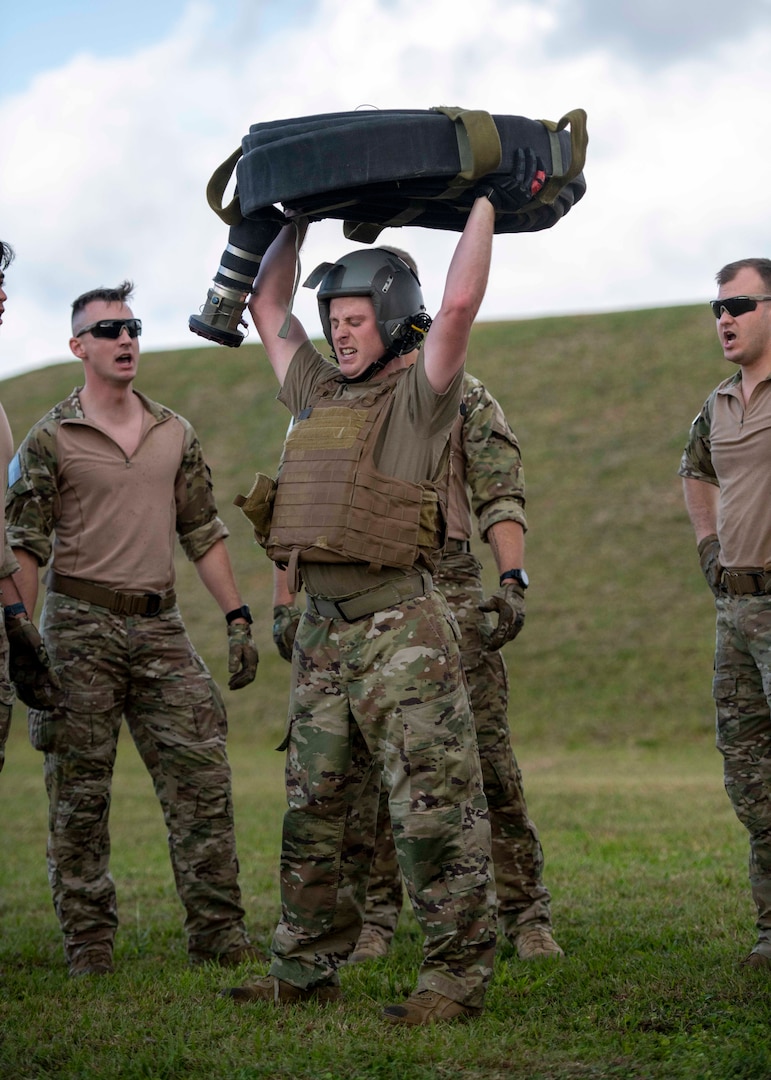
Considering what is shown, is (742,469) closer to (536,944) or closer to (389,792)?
(389,792)

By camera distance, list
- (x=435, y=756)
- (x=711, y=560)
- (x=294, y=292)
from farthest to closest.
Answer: (x=711, y=560)
(x=294, y=292)
(x=435, y=756)

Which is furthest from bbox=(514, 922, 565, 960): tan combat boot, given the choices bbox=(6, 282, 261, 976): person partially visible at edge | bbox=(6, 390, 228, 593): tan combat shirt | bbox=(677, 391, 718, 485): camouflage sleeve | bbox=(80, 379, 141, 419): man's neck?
bbox=(80, 379, 141, 419): man's neck

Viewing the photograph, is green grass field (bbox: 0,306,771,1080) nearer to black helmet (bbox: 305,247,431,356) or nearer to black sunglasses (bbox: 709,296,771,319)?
black helmet (bbox: 305,247,431,356)

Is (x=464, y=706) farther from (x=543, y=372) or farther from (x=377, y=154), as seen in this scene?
(x=543, y=372)

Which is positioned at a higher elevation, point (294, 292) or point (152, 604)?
Result: point (294, 292)

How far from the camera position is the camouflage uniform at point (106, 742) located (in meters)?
6.12

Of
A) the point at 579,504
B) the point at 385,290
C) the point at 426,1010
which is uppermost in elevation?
the point at 579,504

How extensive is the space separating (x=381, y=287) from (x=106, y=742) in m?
2.79

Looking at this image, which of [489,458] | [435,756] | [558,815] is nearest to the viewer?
[435,756]

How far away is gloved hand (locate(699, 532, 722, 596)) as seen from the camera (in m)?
5.73

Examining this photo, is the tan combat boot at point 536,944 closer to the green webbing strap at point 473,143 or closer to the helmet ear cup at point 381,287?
the helmet ear cup at point 381,287

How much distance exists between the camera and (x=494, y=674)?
242 inches

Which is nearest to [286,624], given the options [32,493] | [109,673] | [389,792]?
[109,673]

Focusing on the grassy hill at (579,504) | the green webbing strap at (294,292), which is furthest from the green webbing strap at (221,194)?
the grassy hill at (579,504)
